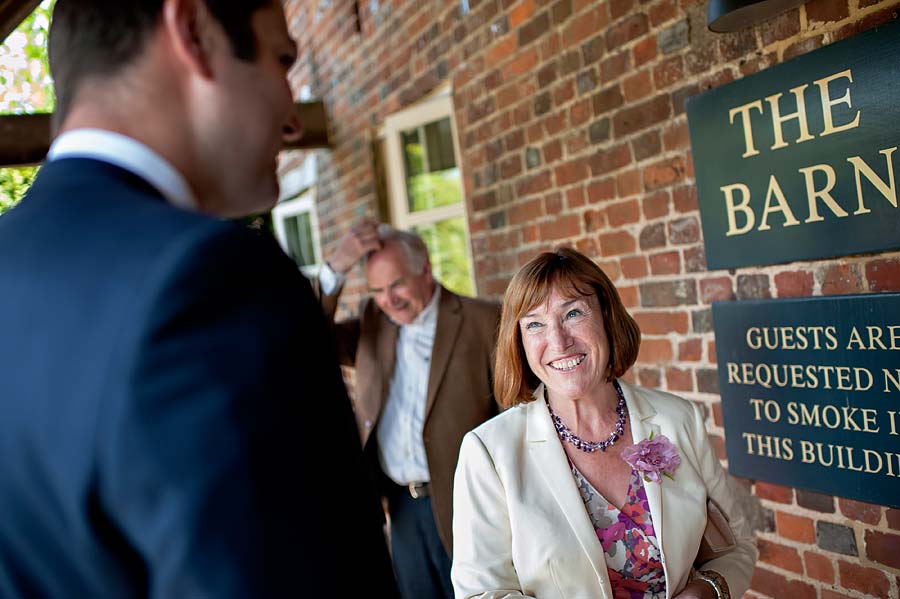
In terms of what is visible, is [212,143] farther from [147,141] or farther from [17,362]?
[17,362]

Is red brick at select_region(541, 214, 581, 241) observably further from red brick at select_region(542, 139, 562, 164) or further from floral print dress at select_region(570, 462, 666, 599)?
floral print dress at select_region(570, 462, 666, 599)

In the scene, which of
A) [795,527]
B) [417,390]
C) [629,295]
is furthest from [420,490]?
[795,527]

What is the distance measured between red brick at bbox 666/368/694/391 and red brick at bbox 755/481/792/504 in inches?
16.1

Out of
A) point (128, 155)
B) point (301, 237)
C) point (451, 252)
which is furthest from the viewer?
point (301, 237)

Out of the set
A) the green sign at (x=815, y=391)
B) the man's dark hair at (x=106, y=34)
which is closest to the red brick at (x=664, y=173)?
the green sign at (x=815, y=391)

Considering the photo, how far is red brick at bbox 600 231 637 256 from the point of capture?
285cm

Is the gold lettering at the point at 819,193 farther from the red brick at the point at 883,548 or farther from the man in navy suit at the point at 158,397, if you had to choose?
the man in navy suit at the point at 158,397

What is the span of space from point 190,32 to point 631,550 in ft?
5.24

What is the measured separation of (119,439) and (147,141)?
0.29 metres

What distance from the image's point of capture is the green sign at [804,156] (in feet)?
6.33

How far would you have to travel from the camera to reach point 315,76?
5.96m

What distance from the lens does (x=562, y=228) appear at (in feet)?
A: 10.7

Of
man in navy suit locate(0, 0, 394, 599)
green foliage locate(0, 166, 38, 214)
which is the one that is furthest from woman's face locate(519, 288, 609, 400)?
→ green foliage locate(0, 166, 38, 214)

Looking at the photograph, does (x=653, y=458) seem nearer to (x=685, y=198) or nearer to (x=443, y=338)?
(x=685, y=198)
